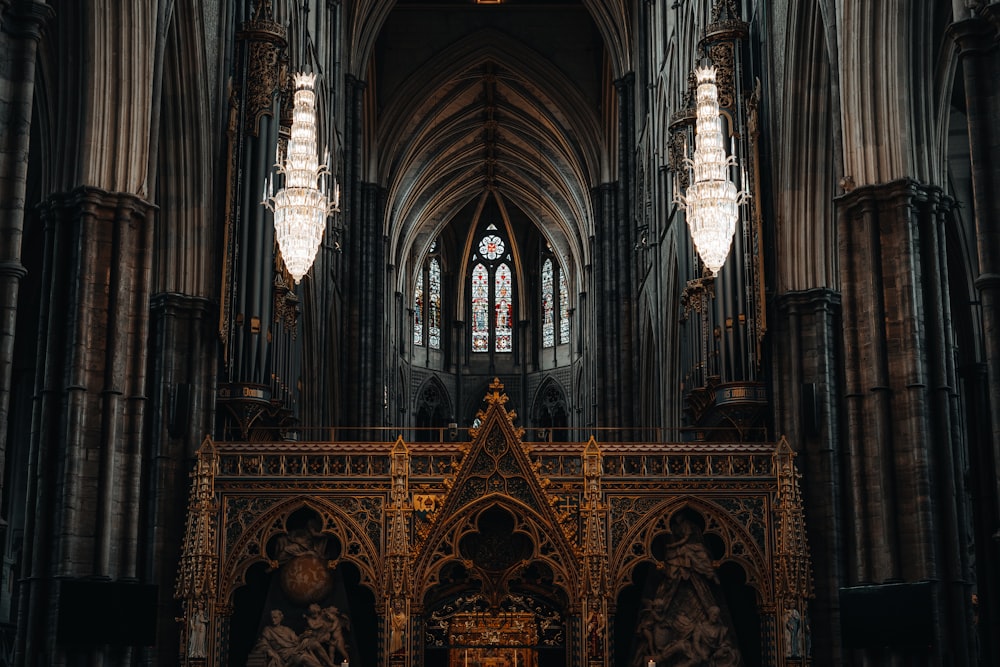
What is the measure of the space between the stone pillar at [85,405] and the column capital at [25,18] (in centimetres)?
497

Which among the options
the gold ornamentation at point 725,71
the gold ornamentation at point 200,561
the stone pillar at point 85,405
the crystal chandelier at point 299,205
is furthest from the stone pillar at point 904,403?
the stone pillar at point 85,405

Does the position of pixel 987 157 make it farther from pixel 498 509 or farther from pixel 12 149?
pixel 498 509

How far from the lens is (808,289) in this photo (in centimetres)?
2206

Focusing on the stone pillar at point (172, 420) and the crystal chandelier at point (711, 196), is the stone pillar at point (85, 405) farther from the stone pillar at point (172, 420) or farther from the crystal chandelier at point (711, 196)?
the crystal chandelier at point (711, 196)

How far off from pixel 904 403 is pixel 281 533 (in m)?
9.50

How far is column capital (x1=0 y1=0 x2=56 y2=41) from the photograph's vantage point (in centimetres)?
1320

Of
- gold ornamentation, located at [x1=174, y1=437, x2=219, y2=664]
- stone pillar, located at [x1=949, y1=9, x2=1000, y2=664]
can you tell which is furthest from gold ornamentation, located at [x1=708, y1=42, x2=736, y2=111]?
gold ornamentation, located at [x1=174, y1=437, x2=219, y2=664]

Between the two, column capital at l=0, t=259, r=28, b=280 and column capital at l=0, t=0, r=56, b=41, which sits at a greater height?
A: column capital at l=0, t=0, r=56, b=41

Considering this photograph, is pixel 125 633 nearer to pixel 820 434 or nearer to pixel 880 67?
pixel 820 434

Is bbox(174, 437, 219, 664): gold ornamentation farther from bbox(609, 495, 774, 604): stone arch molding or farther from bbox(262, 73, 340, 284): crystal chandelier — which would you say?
bbox(609, 495, 774, 604): stone arch molding

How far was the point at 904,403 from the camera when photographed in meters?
17.5

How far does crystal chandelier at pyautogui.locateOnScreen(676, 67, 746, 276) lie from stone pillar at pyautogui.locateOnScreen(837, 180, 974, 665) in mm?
3273

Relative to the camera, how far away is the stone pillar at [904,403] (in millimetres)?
17047

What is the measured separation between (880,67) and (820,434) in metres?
5.94
